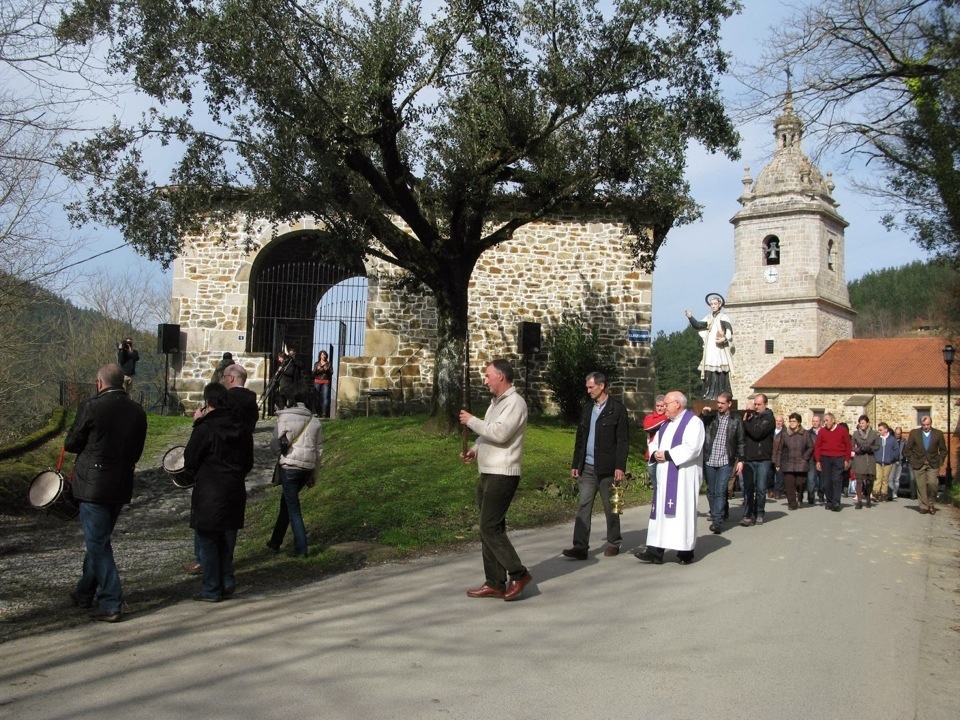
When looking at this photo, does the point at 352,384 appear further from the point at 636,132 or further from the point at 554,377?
the point at 636,132

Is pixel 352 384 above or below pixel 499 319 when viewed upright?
below

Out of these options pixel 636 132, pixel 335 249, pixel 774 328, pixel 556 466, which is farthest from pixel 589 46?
pixel 774 328

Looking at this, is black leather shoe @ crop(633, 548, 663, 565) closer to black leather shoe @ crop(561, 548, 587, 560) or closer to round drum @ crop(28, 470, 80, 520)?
black leather shoe @ crop(561, 548, 587, 560)

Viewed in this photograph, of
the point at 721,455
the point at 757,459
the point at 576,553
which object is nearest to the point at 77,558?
the point at 576,553

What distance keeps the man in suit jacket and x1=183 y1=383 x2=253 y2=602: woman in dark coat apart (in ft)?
41.6

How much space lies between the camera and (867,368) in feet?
163

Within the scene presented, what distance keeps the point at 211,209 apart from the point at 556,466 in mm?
7245

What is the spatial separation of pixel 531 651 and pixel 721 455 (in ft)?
21.2

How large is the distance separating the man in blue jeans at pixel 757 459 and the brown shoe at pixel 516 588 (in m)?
5.84

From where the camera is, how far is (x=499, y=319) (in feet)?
68.0

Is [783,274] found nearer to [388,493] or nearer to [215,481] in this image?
[388,493]

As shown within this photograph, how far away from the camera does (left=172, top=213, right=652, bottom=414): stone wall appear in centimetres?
1997

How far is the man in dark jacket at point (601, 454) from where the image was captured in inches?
326

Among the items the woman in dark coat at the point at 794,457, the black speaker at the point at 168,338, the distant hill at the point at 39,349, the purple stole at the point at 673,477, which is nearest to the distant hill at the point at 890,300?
the distant hill at the point at 39,349
